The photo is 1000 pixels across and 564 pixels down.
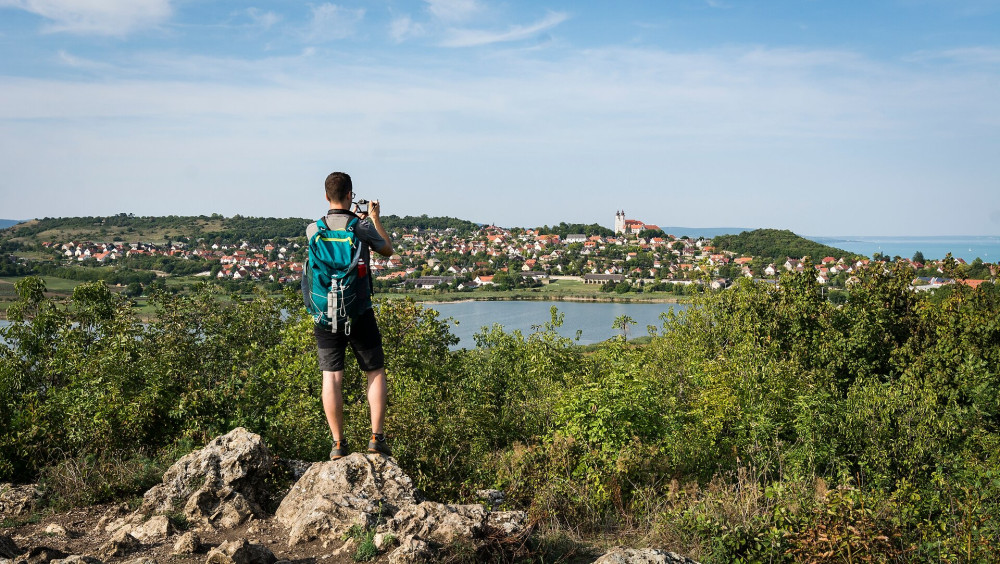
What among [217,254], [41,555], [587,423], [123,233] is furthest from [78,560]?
[123,233]

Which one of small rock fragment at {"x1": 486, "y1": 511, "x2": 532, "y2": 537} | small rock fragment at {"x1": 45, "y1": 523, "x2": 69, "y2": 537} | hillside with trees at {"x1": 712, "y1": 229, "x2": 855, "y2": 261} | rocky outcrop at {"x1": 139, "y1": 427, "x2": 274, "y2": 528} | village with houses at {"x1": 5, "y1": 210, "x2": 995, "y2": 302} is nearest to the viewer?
small rock fragment at {"x1": 486, "y1": 511, "x2": 532, "y2": 537}

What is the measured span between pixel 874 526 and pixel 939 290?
2886cm

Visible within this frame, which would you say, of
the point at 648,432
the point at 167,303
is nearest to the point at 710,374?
the point at 648,432

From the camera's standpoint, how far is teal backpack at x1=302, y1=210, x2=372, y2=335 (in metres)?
4.67

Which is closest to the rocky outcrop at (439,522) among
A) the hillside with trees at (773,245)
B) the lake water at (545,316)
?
the lake water at (545,316)

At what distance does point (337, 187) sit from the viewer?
481cm

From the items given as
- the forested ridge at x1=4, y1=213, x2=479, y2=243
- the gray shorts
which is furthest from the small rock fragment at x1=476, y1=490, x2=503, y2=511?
the forested ridge at x1=4, y1=213, x2=479, y2=243

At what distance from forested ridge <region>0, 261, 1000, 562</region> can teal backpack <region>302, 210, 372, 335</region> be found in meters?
1.63

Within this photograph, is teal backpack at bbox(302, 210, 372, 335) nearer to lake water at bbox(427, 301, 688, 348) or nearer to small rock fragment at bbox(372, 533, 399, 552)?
small rock fragment at bbox(372, 533, 399, 552)

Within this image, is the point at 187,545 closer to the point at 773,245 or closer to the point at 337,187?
the point at 337,187

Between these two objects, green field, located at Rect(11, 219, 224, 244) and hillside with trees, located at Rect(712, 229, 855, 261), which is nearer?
hillside with trees, located at Rect(712, 229, 855, 261)

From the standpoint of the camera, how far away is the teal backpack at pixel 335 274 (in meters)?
4.67

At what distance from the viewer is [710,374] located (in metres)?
11.7

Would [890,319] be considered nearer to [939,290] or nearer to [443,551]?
[939,290]
